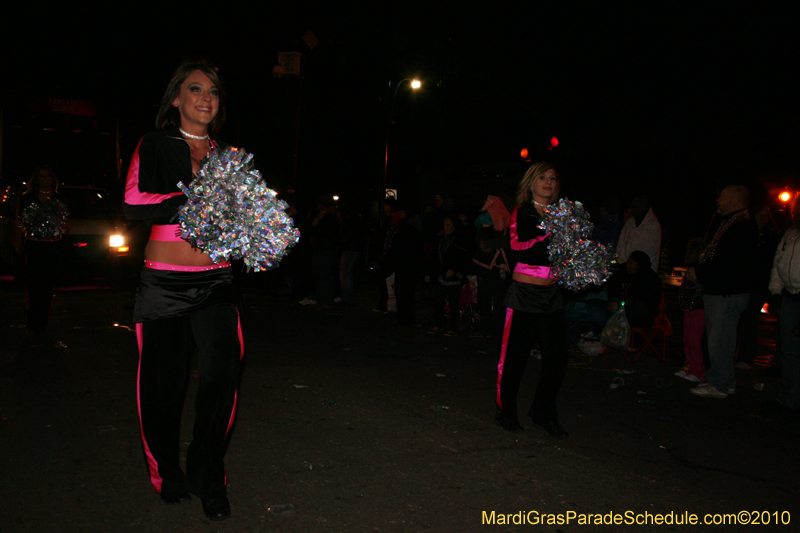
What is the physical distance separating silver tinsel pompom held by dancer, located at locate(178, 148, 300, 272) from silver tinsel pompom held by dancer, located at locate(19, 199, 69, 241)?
17.7ft

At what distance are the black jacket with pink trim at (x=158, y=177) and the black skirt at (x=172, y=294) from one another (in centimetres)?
29

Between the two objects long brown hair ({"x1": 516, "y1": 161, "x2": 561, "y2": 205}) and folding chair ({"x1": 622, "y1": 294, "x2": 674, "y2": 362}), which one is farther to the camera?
folding chair ({"x1": 622, "y1": 294, "x2": 674, "y2": 362})


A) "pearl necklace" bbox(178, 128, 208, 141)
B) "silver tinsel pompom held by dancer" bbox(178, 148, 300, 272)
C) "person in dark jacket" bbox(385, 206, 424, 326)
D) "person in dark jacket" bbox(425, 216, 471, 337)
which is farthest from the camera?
"person in dark jacket" bbox(385, 206, 424, 326)

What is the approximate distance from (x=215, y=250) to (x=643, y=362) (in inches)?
247

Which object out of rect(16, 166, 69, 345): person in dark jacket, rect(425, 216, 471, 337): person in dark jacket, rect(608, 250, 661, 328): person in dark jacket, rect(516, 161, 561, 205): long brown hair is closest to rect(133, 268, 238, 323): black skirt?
rect(516, 161, 561, 205): long brown hair

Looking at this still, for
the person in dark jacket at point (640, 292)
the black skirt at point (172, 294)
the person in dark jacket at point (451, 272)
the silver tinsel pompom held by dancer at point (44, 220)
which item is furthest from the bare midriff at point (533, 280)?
the silver tinsel pompom held by dancer at point (44, 220)

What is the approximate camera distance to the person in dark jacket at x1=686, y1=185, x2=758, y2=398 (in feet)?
19.0

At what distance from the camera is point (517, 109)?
105 feet

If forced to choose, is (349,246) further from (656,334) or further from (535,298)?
(535,298)

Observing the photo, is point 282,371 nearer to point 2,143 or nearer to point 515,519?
point 515,519

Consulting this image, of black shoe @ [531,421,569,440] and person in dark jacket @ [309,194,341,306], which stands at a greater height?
person in dark jacket @ [309,194,341,306]

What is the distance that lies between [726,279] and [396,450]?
374 cm

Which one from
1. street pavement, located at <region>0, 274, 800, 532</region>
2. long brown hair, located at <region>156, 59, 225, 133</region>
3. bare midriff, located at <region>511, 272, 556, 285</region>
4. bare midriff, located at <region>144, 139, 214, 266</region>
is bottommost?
street pavement, located at <region>0, 274, 800, 532</region>

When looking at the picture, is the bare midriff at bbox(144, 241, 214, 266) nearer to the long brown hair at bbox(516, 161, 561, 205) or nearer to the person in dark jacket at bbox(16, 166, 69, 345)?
the long brown hair at bbox(516, 161, 561, 205)
